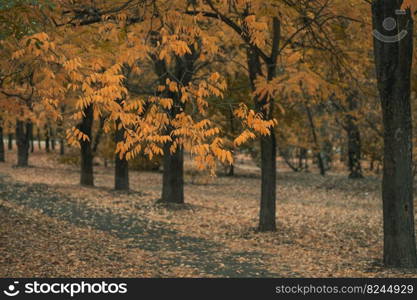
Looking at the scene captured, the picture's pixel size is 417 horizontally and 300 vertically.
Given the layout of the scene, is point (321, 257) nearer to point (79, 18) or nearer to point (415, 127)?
point (79, 18)

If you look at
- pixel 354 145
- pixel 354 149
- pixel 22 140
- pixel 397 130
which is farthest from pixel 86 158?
pixel 397 130

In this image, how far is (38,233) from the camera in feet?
43.0

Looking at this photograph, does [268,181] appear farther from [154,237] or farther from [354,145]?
[354,145]

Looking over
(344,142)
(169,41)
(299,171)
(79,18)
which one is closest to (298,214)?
(79,18)

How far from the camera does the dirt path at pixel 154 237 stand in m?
10.9

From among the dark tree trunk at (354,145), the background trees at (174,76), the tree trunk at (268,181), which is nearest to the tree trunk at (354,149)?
the dark tree trunk at (354,145)

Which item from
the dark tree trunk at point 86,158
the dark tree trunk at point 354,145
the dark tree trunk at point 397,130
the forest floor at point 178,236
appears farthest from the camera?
the dark tree trunk at point 354,145

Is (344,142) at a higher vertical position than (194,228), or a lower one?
higher

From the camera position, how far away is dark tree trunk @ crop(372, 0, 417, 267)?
31.9 ft

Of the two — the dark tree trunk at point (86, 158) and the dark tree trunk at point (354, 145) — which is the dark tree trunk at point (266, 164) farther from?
the dark tree trunk at point (354, 145)

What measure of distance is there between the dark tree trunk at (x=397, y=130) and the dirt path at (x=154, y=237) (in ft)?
7.60

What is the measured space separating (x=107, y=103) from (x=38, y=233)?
22.2ft

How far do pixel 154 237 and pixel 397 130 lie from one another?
671cm

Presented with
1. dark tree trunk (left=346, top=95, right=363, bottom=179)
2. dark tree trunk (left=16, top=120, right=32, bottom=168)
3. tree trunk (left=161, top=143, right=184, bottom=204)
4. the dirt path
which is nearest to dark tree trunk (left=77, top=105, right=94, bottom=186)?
the dirt path
